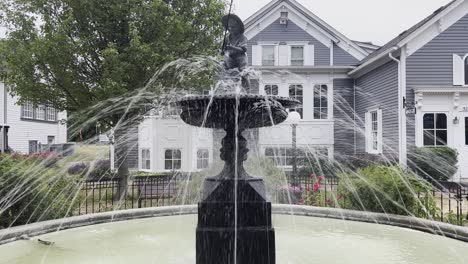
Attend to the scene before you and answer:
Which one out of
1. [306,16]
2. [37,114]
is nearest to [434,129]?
[306,16]

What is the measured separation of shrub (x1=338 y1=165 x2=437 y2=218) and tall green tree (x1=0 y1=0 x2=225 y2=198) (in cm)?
842

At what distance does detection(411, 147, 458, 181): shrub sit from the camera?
18922 millimetres

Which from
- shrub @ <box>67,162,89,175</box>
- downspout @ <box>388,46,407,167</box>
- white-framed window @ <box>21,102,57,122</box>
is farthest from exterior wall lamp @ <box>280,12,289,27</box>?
white-framed window @ <box>21,102,57,122</box>

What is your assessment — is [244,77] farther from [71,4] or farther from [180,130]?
[180,130]

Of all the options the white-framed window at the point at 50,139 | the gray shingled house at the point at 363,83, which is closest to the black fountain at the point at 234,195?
the gray shingled house at the point at 363,83

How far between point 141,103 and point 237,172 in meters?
11.0

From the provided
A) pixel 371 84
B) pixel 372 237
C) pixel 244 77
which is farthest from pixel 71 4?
pixel 371 84

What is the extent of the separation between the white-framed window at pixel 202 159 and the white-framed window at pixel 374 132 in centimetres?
990

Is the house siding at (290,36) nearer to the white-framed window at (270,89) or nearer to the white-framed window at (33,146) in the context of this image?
the white-framed window at (270,89)

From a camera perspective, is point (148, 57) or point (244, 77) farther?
point (148, 57)

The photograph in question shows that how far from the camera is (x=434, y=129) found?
20203 millimetres

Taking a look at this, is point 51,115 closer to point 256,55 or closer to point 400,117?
point 256,55

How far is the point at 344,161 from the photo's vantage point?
2547cm

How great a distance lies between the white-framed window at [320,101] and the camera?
86.4ft
